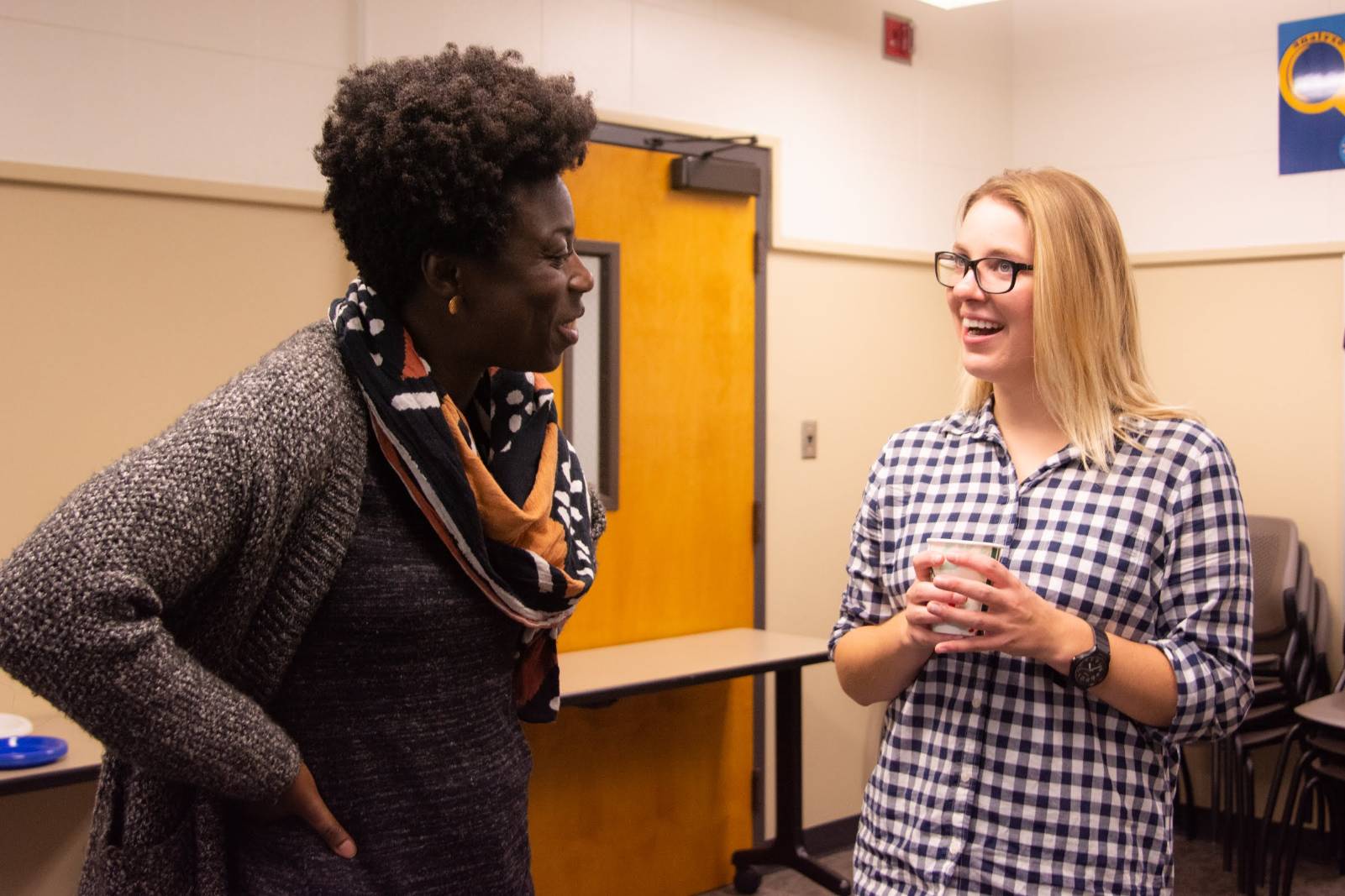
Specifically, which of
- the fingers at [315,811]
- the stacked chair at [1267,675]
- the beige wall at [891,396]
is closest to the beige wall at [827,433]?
the beige wall at [891,396]

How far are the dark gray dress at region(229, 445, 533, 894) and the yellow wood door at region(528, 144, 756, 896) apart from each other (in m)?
2.11

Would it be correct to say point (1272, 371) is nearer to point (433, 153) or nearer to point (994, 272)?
point (994, 272)

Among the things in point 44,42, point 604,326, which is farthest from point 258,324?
point 604,326

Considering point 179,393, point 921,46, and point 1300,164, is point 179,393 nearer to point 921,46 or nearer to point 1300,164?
point 921,46

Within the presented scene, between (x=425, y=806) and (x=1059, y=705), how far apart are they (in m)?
0.68

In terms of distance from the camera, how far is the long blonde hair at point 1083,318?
1.37 m

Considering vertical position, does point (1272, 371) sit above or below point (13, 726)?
above

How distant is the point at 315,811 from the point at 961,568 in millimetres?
650

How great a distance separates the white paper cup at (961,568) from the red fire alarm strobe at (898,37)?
3253 mm

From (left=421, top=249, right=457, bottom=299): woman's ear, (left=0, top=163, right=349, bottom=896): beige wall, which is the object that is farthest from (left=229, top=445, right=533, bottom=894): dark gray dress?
(left=0, top=163, right=349, bottom=896): beige wall

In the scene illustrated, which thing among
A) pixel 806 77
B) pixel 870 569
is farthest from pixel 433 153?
pixel 806 77

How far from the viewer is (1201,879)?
3.62 meters

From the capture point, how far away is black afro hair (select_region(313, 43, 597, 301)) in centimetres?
108

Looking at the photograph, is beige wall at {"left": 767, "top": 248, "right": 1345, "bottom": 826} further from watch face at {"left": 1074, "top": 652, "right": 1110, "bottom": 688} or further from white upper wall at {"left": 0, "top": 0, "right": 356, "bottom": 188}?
watch face at {"left": 1074, "top": 652, "right": 1110, "bottom": 688}
